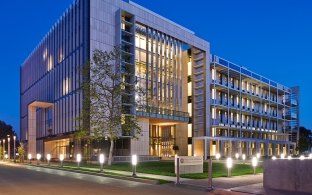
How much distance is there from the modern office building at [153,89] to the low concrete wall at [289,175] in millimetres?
30697

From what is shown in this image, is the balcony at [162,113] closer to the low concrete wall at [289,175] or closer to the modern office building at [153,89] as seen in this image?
the modern office building at [153,89]

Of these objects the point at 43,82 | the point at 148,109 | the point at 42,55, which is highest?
the point at 42,55

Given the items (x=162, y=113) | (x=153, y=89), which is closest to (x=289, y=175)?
(x=153, y=89)

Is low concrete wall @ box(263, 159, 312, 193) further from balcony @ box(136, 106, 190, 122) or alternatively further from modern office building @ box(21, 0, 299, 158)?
balcony @ box(136, 106, 190, 122)

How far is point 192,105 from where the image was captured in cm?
7219

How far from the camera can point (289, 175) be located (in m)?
14.9

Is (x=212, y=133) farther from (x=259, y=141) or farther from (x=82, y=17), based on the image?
(x=82, y=17)

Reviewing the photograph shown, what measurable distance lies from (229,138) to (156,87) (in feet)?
68.2

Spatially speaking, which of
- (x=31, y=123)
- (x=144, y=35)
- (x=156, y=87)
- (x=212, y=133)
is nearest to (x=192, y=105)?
(x=212, y=133)

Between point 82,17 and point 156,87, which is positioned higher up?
point 82,17

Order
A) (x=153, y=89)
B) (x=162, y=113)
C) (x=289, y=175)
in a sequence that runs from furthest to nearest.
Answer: (x=162, y=113), (x=153, y=89), (x=289, y=175)

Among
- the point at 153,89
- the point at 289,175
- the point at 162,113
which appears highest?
the point at 153,89

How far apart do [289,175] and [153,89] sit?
4668cm

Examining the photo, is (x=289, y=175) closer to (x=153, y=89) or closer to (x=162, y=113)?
(x=153, y=89)
